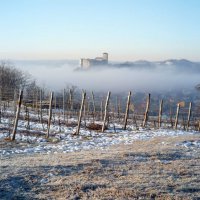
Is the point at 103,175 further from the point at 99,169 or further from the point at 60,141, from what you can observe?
the point at 60,141

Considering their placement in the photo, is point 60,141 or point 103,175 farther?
point 60,141

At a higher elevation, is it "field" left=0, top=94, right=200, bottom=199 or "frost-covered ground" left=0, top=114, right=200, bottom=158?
"field" left=0, top=94, right=200, bottom=199

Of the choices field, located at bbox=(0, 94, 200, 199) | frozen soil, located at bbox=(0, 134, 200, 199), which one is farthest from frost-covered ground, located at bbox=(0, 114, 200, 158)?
frozen soil, located at bbox=(0, 134, 200, 199)

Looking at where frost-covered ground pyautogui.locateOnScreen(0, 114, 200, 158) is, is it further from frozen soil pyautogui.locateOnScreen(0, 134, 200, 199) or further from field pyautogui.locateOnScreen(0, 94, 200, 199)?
frozen soil pyautogui.locateOnScreen(0, 134, 200, 199)

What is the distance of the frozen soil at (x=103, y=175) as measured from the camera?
9.48m

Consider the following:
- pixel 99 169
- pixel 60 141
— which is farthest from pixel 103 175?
pixel 60 141

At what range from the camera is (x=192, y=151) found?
621 inches

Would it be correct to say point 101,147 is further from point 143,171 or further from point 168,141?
point 143,171

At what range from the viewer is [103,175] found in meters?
11.1

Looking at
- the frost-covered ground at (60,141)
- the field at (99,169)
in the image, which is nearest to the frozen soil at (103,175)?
the field at (99,169)

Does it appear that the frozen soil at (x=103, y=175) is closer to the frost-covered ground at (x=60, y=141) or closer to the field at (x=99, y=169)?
the field at (x=99, y=169)

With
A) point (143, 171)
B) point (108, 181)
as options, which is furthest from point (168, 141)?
point (108, 181)

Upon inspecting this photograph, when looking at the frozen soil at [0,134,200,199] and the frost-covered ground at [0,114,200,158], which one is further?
the frost-covered ground at [0,114,200,158]

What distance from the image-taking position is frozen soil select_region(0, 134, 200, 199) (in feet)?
31.1
